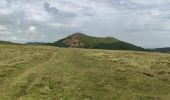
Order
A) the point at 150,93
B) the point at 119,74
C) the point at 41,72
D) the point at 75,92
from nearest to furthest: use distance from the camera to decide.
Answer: the point at 75,92 → the point at 150,93 → the point at 41,72 → the point at 119,74

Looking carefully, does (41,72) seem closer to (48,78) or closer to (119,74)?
(48,78)

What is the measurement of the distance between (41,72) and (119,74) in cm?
1109

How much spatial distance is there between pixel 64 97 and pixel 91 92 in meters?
3.86

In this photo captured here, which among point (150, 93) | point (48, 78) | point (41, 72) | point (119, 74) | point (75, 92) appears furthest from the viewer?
point (119, 74)

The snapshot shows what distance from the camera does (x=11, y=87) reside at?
116 feet

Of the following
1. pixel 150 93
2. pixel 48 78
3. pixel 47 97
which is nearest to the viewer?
pixel 47 97

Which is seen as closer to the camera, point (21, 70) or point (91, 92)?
point (91, 92)

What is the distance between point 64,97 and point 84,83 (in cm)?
795

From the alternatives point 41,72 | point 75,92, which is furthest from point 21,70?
point 75,92

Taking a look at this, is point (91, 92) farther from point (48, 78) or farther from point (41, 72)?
point (41, 72)

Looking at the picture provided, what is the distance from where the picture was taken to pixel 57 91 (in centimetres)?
3522

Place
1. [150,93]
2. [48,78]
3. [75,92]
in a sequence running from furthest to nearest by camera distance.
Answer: [48,78] → [150,93] → [75,92]

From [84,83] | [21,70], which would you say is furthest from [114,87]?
[21,70]

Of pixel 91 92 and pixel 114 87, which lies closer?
pixel 91 92
